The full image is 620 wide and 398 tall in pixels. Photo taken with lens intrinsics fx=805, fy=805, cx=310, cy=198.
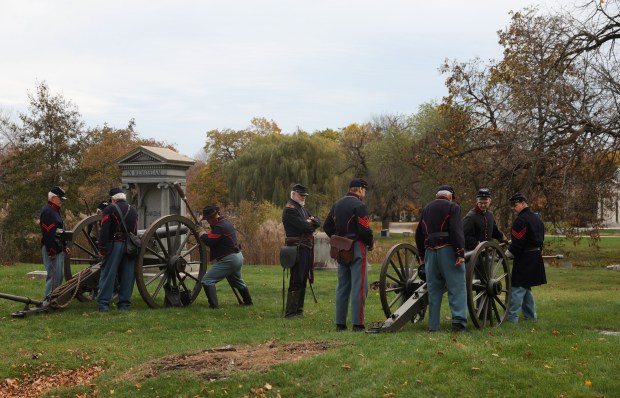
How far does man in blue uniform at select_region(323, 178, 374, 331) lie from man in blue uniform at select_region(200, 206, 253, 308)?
8.65ft

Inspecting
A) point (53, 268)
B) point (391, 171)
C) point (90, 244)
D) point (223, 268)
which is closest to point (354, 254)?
point (223, 268)

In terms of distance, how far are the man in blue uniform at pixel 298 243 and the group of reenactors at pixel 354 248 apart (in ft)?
0.05

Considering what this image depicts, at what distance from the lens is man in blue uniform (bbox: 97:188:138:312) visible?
38.1 ft

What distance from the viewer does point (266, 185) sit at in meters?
45.2

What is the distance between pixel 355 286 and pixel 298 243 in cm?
172

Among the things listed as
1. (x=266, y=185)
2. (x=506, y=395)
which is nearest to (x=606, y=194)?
(x=506, y=395)

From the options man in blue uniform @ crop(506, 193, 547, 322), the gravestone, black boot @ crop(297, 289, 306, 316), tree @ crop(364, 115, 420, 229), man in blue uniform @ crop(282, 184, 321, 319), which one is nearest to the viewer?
man in blue uniform @ crop(506, 193, 547, 322)

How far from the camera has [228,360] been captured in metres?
8.00

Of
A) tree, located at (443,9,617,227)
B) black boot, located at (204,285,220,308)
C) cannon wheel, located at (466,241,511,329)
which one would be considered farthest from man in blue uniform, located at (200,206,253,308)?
tree, located at (443,9,617,227)

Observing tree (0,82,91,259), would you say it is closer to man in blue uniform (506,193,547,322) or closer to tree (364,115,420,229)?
man in blue uniform (506,193,547,322)

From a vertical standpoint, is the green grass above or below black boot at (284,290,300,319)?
below

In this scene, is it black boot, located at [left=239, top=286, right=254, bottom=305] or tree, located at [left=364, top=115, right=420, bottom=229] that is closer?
black boot, located at [left=239, top=286, right=254, bottom=305]

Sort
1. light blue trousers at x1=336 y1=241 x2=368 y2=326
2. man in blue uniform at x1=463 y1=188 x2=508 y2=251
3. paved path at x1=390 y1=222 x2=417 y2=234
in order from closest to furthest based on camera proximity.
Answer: light blue trousers at x1=336 y1=241 x2=368 y2=326 → man in blue uniform at x1=463 y1=188 x2=508 y2=251 → paved path at x1=390 y1=222 x2=417 y2=234

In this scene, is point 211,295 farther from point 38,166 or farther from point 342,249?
point 38,166
